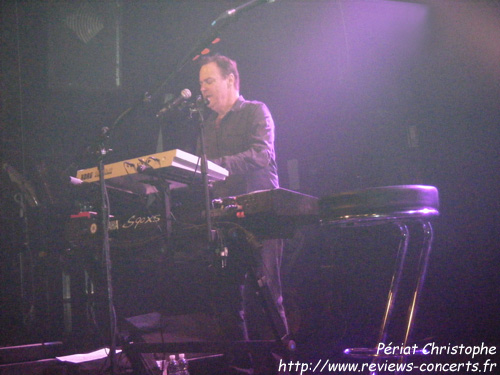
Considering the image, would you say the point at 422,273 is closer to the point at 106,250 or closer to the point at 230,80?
the point at 106,250

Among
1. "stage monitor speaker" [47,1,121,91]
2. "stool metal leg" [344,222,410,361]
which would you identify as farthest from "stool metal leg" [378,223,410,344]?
"stage monitor speaker" [47,1,121,91]

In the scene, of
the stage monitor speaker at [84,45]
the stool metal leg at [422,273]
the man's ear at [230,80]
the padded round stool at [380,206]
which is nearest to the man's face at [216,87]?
the man's ear at [230,80]

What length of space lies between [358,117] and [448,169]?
0.74m

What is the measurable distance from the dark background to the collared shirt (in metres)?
0.48

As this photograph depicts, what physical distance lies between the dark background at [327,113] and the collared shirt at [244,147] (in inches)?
19.1

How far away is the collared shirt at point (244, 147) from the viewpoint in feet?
8.20

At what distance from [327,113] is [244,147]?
830 mm

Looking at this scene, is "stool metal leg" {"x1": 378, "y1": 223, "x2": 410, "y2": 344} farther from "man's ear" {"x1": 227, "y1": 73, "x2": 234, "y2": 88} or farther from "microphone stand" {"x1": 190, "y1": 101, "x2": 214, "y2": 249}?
"man's ear" {"x1": 227, "y1": 73, "x2": 234, "y2": 88}

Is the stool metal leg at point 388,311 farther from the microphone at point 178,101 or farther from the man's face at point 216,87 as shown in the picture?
the man's face at point 216,87

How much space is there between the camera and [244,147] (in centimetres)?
282

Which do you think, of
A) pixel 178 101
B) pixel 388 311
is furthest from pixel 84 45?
pixel 388 311

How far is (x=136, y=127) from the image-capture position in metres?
3.97

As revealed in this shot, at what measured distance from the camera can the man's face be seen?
10.3 ft

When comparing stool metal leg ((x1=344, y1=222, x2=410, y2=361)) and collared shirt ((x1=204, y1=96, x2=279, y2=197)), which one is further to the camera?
collared shirt ((x1=204, y1=96, x2=279, y2=197))
